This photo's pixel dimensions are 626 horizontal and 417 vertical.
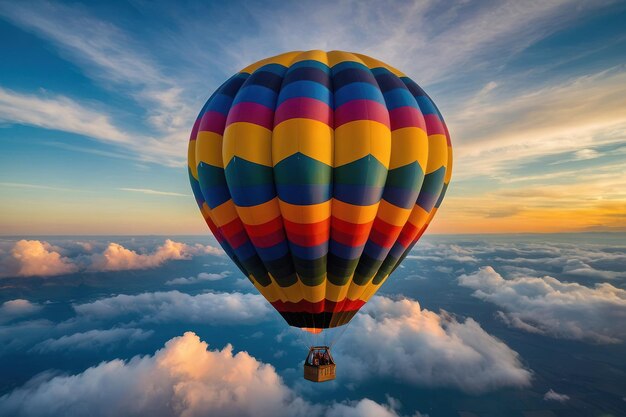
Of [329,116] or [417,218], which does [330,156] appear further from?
[417,218]

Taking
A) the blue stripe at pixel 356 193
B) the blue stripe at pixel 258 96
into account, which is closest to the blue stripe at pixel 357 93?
the blue stripe at pixel 258 96

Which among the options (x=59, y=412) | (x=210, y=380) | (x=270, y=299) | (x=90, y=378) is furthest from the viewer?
(x=90, y=378)

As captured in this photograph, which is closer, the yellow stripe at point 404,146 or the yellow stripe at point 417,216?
the yellow stripe at point 404,146

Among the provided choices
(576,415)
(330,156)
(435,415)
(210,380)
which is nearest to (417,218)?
(330,156)

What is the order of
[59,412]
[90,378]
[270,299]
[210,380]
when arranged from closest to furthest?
[270,299] → [59,412] → [210,380] → [90,378]

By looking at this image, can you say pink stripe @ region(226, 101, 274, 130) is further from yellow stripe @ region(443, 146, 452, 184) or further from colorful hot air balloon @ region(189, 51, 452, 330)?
yellow stripe @ region(443, 146, 452, 184)

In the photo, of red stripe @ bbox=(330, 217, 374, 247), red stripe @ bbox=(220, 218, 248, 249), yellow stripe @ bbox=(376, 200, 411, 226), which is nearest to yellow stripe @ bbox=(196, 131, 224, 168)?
red stripe @ bbox=(220, 218, 248, 249)

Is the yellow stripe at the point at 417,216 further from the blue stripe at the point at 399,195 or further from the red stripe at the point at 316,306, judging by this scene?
the red stripe at the point at 316,306
